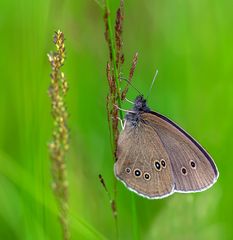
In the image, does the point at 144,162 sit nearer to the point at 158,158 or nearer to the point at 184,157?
the point at 158,158

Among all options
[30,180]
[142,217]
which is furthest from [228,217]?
[30,180]

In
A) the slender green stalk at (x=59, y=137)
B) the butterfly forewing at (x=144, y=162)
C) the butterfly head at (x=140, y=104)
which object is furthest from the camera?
the butterfly head at (x=140, y=104)

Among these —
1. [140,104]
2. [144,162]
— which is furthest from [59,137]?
[140,104]

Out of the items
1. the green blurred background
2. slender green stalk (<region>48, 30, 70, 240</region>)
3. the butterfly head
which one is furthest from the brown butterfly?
slender green stalk (<region>48, 30, 70, 240</region>)

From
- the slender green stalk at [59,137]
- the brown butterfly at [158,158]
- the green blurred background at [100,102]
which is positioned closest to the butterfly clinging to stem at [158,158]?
the brown butterfly at [158,158]

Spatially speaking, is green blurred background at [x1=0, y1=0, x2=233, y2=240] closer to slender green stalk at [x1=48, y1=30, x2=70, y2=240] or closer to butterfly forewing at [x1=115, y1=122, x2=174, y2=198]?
butterfly forewing at [x1=115, y1=122, x2=174, y2=198]

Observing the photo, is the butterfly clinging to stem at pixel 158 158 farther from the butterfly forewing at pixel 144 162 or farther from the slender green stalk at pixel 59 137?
the slender green stalk at pixel 59 137
